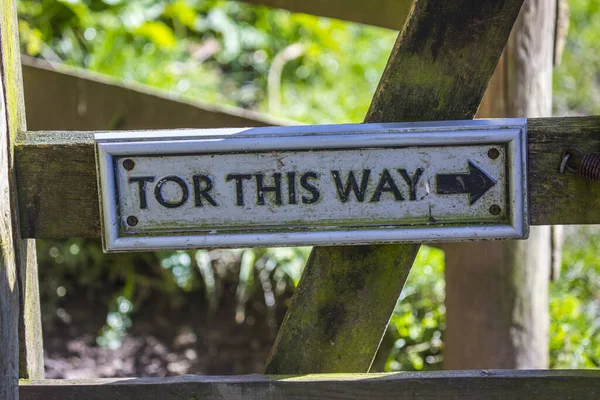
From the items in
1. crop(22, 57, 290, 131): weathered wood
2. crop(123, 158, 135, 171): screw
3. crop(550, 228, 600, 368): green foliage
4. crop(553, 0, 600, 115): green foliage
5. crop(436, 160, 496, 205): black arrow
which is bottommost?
crop(550, 228, 600, 368): green foliage

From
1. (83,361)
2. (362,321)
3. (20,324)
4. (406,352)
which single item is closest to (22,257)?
(20,324)

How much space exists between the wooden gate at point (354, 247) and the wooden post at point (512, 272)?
0.78 meters

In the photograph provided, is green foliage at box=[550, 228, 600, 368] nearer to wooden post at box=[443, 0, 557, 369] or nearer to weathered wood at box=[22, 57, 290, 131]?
wooden post at box=[443, 0, 557, 369]

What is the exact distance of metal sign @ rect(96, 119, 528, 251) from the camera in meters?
1.14

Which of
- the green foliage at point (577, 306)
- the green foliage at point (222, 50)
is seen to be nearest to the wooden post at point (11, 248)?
the green foliage at point (577, 306)

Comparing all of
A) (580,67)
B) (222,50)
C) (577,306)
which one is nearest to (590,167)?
(577,306)

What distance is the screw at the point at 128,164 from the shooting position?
1.15 meters

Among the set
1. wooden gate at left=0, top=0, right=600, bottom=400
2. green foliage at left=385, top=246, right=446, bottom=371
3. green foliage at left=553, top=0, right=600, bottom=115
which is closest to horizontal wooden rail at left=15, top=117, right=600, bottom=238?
wooden gate at left=0, top=0, right=600, bottom=400

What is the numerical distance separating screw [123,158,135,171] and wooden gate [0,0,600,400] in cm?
9

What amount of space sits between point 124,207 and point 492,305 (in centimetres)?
125

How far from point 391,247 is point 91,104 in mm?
1410

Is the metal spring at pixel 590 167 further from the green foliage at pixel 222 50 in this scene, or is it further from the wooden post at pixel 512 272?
the green foliage at pixel 222 50

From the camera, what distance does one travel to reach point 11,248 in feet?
3.84

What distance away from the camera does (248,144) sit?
114 cm
